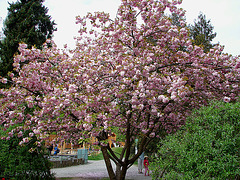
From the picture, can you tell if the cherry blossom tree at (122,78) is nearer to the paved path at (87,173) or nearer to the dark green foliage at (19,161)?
the dark green foliage at (19,161)

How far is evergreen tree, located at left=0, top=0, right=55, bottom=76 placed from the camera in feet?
53.4

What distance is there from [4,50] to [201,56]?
15266mm

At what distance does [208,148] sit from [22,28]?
17.3m

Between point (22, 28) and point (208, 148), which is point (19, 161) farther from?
point (22, 28)

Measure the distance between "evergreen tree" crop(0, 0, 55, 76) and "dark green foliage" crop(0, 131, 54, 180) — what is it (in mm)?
11123

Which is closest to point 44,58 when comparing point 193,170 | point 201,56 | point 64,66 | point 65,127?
point 64,66

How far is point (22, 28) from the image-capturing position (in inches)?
674

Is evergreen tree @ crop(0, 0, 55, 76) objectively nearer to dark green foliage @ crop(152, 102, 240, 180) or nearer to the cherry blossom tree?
the cherry blossom tree

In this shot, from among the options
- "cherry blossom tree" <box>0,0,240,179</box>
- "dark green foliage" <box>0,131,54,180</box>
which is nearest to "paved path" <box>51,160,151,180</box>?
"dark green foliage" <box>0,131,54,180</box>

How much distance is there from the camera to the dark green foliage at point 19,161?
614 centimetres

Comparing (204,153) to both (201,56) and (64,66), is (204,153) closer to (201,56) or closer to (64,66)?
(201,56)

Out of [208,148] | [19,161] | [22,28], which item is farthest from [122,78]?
[22,28]

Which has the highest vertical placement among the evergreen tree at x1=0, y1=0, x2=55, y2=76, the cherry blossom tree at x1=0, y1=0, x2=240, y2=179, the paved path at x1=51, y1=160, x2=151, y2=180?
the evergreen tree at x1=0, y1=0, x2=55, y2=76

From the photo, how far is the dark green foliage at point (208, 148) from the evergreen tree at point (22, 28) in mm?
15018
